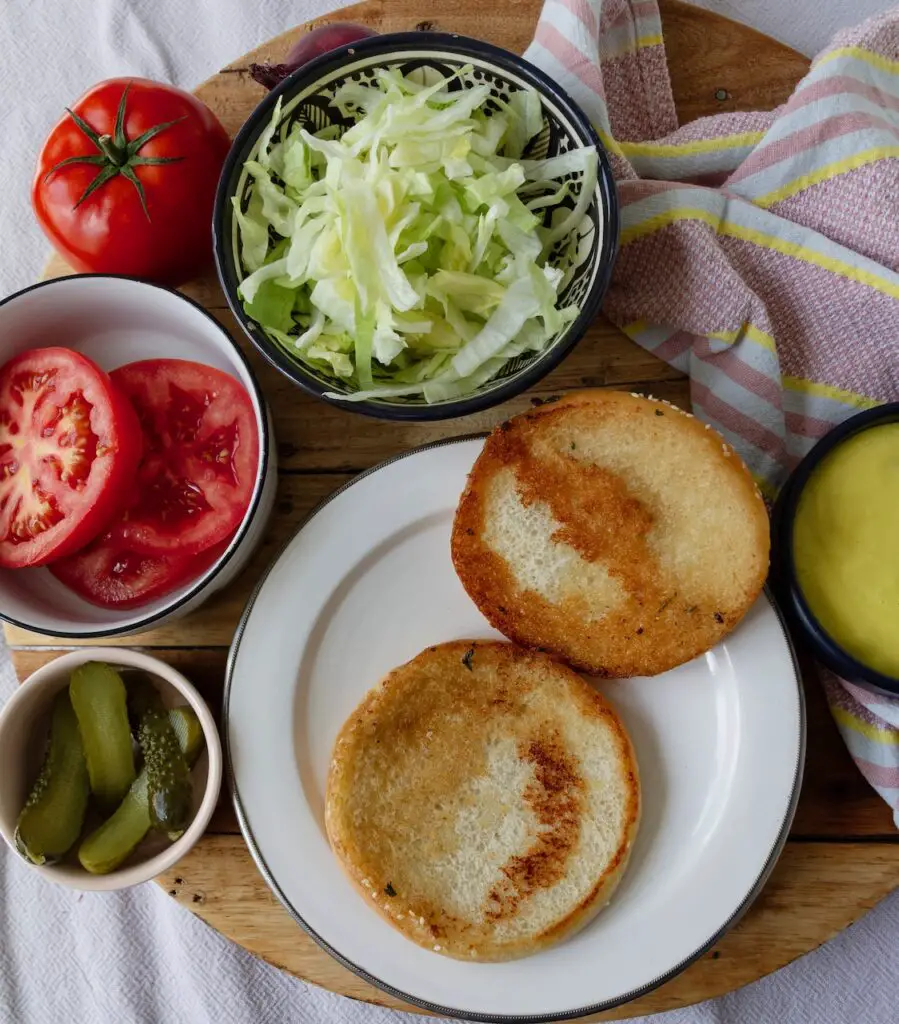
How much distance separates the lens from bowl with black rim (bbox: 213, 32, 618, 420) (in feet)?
4.87

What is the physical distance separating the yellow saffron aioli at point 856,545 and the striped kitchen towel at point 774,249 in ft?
0.38

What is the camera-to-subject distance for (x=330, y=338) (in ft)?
5.10

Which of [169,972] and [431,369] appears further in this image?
[169,972]

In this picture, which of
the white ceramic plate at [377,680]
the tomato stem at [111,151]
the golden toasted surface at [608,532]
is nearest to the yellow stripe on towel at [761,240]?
the golden toasted surface at [608,532]

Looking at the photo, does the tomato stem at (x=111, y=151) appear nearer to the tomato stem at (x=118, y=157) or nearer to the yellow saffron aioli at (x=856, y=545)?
the tomato stem at (x=118, y=157)

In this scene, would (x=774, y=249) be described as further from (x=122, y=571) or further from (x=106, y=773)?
(x=106, y=773)

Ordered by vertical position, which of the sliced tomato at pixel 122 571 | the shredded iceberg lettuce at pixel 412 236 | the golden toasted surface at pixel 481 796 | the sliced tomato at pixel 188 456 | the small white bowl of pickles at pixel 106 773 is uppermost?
the shredded iceberg lettuce at pixel 412 236

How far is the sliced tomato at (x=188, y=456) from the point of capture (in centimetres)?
160

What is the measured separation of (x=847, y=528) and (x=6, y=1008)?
206 cm

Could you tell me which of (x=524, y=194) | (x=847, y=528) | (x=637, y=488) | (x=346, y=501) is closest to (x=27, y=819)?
(x=346, y=501)

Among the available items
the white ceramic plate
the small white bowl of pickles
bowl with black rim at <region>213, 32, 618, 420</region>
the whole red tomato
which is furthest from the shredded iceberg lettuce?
the small white bowl of pickles

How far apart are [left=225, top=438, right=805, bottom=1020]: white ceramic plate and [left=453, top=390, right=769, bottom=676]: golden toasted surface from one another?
0.27 ft

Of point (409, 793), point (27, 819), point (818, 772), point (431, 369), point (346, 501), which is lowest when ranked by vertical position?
point (818, 772)

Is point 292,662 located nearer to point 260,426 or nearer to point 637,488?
point 260,426
